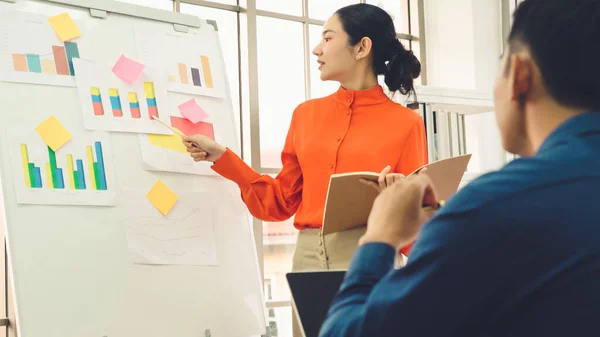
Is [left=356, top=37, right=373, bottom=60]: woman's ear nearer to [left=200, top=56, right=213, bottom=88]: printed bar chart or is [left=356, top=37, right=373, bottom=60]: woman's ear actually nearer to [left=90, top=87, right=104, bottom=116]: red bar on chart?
[left=200, top=56, right=213, bottom=88]: printed bar chart

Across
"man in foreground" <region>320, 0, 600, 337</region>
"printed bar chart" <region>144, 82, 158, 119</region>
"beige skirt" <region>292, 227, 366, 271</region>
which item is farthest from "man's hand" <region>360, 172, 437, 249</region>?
"printed bar chart" <region>144, 82, 158, 119</region>

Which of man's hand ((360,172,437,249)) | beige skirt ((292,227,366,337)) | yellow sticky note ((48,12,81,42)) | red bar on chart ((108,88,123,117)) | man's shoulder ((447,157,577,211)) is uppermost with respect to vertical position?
yellow sticky note ((48,12,81,42))

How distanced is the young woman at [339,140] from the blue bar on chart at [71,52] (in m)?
0.41

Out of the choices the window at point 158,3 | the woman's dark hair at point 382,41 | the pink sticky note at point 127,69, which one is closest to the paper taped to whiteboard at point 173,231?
the pink sticky note at point 127,69

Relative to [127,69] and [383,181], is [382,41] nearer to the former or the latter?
[383,181]

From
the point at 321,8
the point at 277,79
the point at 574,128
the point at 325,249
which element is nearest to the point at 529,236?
the point at 574,128

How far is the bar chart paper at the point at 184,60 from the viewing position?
6.73 ft

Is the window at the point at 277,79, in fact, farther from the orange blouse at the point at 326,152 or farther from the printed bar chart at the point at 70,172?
the printed bar chart at the point at 70,172

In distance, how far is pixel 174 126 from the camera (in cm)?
203

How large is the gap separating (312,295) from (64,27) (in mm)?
1330

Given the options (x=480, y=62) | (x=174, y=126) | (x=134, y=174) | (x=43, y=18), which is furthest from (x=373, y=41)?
(x=480, y=62)

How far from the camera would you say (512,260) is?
24.7 inches

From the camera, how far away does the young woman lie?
2023mm

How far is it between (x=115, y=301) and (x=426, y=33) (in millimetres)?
2498
